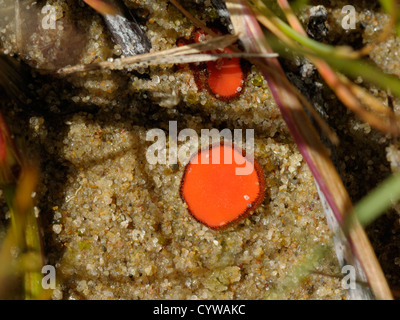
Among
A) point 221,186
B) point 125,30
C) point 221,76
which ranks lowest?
point 221,186

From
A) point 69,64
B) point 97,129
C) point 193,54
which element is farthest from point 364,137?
point 69,64

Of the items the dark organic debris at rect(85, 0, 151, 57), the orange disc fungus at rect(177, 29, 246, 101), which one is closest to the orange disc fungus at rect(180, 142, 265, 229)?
the orange disc fungus at rect(177, 29, 246, 101)

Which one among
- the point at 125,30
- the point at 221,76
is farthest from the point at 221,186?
the point at 125,30

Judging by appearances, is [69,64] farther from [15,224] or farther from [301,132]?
[301,132]

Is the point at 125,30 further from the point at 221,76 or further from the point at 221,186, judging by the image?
the point at 221,186

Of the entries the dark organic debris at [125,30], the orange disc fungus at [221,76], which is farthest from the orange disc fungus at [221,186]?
the dark organic debris at [125,30]

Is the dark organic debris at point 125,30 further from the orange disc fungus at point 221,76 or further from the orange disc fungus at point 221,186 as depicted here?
the orange disc fungus at point 221,186
